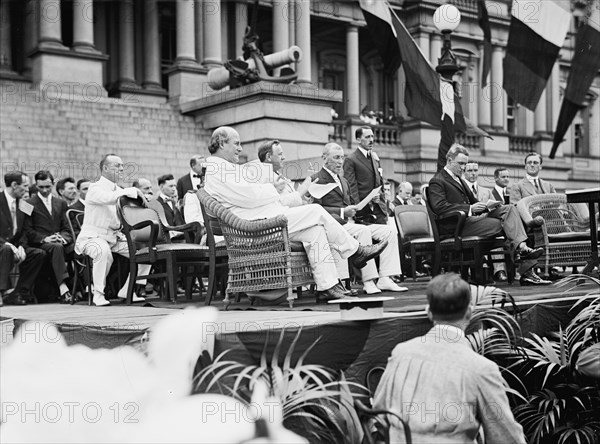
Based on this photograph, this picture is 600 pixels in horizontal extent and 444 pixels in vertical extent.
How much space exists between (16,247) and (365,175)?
167 inches

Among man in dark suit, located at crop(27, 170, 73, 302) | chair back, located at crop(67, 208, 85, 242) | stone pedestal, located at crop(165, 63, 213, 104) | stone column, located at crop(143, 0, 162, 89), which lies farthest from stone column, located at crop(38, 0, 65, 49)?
chair back, located at crop(67, 208, 85, 242)

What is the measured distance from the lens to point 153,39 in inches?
1289

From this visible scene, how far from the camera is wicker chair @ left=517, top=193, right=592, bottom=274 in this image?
403 inches

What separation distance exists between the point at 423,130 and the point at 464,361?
2985cm

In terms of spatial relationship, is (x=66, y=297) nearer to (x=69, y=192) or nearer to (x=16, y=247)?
(x=16, y=247)

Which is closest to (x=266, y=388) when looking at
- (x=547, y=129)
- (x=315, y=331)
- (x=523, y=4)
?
(x=315, y=331)

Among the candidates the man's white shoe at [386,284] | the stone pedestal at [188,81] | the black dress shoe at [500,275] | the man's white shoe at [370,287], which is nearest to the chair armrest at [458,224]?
the man's white shoe at [386,284]

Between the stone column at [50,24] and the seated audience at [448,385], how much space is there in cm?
2268

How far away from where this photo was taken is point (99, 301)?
990 cm

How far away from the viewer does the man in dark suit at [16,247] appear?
10.8m

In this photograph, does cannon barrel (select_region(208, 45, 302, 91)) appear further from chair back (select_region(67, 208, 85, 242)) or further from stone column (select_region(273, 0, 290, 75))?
chair back (select_region(67, 208, 85, 242))

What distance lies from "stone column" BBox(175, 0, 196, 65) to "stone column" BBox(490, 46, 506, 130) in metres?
15.4

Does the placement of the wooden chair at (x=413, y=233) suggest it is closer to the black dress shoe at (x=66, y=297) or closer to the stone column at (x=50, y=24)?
the black dress shoe at (x=66, y=297)

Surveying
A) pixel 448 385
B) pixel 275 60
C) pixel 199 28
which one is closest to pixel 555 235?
pixel 448 385
